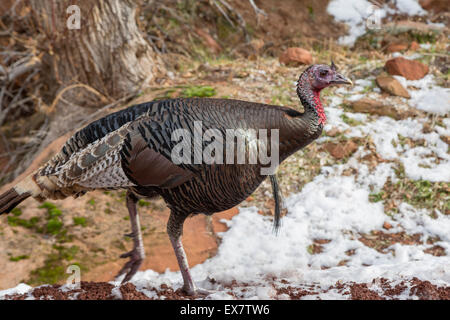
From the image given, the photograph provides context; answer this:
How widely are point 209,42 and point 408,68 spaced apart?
3847 mm

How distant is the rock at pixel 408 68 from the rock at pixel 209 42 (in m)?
3.45

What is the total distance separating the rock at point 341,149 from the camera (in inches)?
186

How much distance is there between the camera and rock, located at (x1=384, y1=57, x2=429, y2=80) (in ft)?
17.7

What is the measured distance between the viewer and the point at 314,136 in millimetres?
2758

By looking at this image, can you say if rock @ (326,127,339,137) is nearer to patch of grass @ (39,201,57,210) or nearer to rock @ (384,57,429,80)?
rock @ (384,57,429,80)

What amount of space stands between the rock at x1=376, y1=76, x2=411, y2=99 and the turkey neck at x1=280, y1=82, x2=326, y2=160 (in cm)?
280

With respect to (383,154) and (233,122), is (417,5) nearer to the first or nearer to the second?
(383,154)

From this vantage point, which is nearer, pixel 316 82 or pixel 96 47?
pixel 316 82

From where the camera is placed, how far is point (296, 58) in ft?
19.2

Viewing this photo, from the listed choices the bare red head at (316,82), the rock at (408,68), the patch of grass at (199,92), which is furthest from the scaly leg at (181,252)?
the rock at (408,68)

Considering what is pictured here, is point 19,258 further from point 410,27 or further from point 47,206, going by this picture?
point 410,27

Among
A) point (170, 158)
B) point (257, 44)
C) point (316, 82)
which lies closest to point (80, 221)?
point (170, 158)

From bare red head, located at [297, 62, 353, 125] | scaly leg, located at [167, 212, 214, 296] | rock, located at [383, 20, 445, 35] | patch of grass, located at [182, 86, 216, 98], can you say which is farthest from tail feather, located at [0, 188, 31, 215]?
rock, located at [383, 20, 445, 35]
